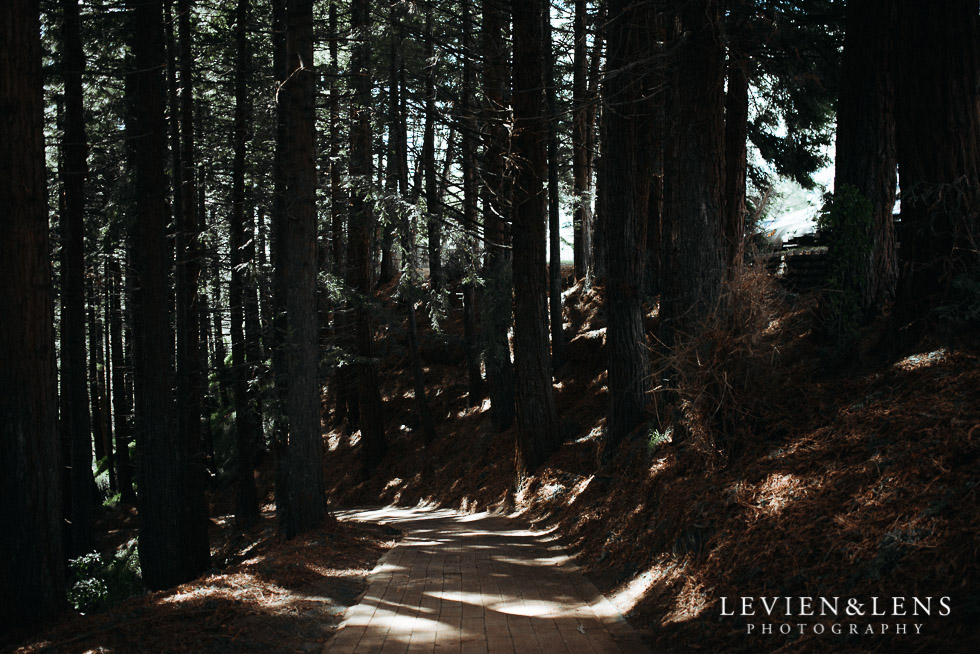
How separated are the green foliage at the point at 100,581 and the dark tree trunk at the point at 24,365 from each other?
16.5ft

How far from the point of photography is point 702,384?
22.3ft

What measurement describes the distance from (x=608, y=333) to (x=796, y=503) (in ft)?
22.7

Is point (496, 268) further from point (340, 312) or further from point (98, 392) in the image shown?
point (98, 392)

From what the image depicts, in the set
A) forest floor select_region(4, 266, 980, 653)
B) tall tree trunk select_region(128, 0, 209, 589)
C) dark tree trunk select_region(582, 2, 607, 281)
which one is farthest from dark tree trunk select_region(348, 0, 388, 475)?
forest floor select_region(4, 266, 980, 653)

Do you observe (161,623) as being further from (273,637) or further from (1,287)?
(1,287)

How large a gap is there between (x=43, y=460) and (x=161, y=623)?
134 inches

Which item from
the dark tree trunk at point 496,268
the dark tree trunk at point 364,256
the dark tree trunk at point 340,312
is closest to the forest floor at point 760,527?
the dark tree trunk at point 496,268

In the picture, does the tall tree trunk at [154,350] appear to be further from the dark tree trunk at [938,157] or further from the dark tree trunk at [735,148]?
the dark tree trunk at [938,157]

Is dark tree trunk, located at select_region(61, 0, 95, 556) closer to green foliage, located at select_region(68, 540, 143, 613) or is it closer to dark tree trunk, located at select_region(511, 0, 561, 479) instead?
green foliage, located at select_region(68, 540, 143, 613)

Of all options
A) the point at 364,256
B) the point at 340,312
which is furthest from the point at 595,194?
the point at 340,312

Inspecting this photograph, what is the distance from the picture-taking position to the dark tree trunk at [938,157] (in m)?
6.01

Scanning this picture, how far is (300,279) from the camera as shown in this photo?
33.3 feet

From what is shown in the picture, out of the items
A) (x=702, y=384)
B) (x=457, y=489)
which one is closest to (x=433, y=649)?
(x=702, y=384)

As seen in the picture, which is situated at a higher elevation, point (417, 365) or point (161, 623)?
point (417, 365)
